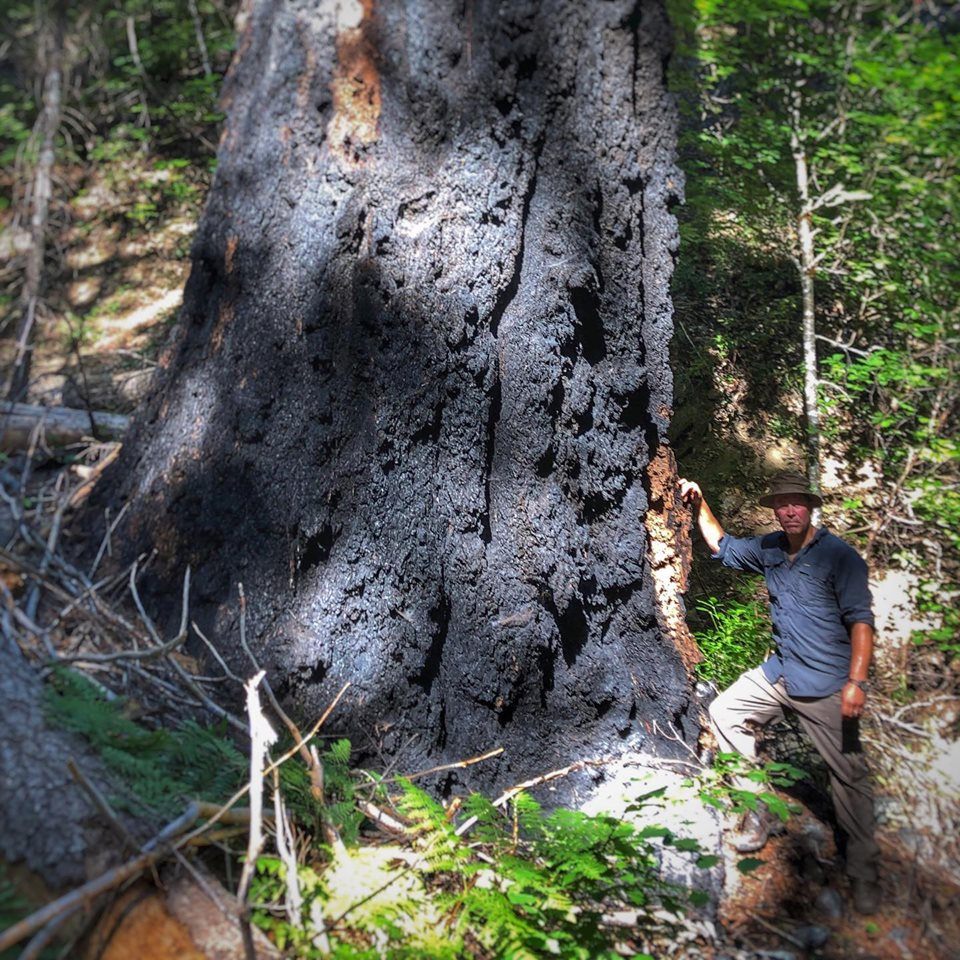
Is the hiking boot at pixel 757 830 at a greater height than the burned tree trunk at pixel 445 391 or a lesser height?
lesser

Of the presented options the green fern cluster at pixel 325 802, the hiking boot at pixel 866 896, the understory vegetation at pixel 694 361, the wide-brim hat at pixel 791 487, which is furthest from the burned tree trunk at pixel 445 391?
the hiking boot at pixel 866 896

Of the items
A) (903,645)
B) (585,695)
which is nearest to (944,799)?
(903,645)

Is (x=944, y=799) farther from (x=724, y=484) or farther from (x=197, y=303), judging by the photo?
(x=197, y=303)

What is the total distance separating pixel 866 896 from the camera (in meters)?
3.15

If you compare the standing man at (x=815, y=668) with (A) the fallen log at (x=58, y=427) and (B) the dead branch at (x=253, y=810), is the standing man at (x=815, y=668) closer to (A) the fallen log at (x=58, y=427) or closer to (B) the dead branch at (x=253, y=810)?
(B) the dead branch at (x=253, y=810)

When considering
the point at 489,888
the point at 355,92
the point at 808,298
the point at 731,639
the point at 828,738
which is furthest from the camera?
the point at 808,298

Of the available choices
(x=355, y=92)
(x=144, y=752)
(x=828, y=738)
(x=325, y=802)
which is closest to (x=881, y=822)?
(x=828, y=738)

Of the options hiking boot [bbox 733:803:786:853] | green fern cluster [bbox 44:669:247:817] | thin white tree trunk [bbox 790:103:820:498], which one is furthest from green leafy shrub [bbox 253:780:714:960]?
thin white tree trunk [bbox 790:103:820:498]

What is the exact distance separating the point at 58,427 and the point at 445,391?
4252mm

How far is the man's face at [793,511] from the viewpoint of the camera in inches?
141

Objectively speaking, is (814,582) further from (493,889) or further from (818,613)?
(493,889)

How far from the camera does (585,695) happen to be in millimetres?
3631

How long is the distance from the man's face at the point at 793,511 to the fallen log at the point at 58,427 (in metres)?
4.83

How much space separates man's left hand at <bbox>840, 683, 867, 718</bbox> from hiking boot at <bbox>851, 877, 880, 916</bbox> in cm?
66
